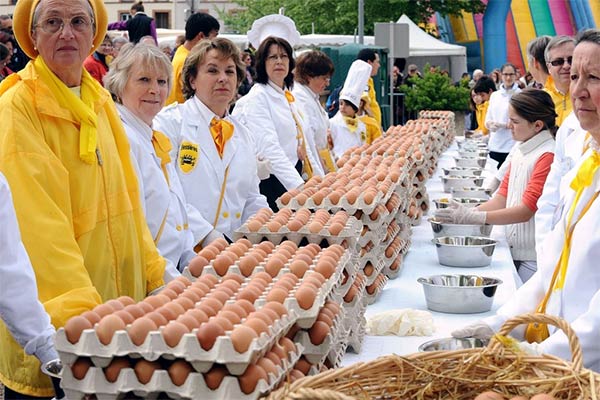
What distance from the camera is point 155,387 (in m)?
1.86

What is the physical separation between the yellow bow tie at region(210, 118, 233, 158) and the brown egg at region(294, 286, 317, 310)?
2459 millimetres

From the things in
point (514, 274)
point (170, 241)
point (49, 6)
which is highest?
point (49, 6)

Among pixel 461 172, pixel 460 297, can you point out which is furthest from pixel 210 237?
pixel 461 172

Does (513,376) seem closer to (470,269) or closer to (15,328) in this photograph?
(15,328)

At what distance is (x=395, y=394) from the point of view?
2330 millimetres

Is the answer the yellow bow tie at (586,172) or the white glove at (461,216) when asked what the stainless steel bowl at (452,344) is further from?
the white glove at (461,216)

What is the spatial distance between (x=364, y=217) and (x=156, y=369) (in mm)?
2045

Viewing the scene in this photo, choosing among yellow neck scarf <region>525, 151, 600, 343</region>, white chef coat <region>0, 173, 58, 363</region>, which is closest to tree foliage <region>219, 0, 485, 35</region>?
yellow neck scarf <region>525, 151, 600, 343</region>

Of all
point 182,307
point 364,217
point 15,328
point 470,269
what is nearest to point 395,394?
point 182,307

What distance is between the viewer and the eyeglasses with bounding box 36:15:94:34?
121 inches

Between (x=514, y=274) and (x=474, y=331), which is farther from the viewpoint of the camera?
(x=514, y=274)

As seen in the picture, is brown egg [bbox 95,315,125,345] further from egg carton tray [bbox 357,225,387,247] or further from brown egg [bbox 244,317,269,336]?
egg carton tray [bbox 357,225,387,247]

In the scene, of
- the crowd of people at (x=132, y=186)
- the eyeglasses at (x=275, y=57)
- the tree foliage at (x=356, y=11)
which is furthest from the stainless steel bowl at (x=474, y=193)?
the tree foliage at (x=356, y=11)

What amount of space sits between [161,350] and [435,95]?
1767cm
